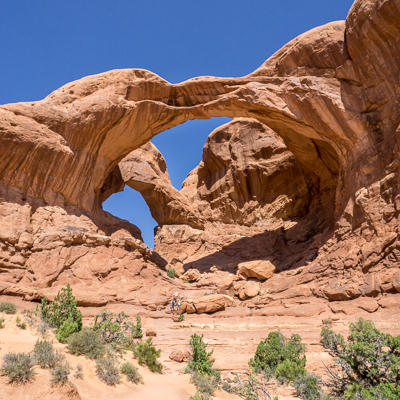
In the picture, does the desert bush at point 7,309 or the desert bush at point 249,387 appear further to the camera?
the desert bush at point 7,309

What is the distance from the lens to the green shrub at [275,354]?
10.4 meters

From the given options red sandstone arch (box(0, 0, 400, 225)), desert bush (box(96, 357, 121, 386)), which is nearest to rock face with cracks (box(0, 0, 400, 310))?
red sandstone arch (box(0, 0, 400, 225))

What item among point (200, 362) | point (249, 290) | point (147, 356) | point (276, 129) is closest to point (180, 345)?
point (200, 362)

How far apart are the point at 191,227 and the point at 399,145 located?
838 inches

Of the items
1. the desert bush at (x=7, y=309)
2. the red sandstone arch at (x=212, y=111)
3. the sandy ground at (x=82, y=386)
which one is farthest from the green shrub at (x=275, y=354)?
the red sandstone arch at (x=212, y=111)

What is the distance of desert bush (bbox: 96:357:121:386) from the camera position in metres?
7.67

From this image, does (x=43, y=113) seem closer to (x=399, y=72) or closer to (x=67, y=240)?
(x=67, y=240)

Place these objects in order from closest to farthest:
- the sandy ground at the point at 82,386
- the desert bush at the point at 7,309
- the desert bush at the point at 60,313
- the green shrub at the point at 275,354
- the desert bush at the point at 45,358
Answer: the sandy ground at the point at 82,386 → the desert bush at the point at 45,358 → the green shrub at the point at 275,354 → the desert bush at the point at 60,313 → the desert bush at the point at 7,309

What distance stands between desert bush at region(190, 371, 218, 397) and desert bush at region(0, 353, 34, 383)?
4113mm

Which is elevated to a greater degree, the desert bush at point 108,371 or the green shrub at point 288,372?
the desert bush at point 108,371

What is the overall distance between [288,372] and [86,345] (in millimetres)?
5673

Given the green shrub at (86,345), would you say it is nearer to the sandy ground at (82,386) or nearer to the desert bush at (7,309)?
the sandy ground at (82,386)

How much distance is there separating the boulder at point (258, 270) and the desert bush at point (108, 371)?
13.6 m

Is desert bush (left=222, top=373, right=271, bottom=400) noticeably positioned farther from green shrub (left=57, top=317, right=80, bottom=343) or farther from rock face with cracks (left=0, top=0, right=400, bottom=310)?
rock face with cracks (left=0, top=0, right=400, bottom=310)
